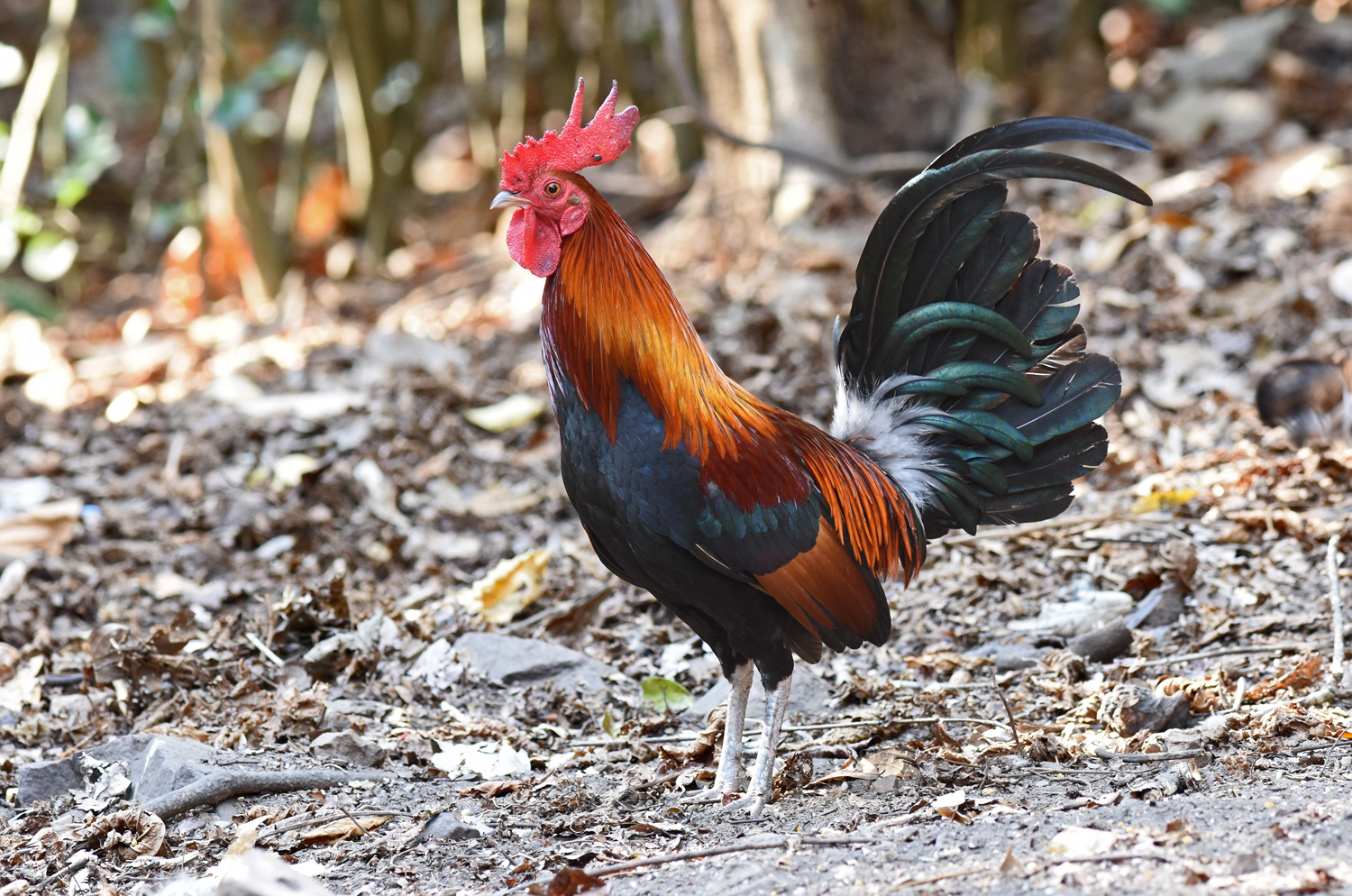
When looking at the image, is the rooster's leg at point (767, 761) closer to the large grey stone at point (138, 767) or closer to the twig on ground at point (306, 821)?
the twig on ground at point (306, 821)

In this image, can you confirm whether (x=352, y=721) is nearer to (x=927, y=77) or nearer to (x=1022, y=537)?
(x=1022, y=537)

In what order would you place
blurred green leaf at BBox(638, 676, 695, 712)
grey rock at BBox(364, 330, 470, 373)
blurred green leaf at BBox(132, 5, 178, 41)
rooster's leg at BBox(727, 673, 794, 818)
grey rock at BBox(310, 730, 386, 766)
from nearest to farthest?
rooster's leg at BBox(727, 673, 794, 818), grey rock at BBox(310, 730, 386, 766), blurred green leaf at BBox(638, 676, 695, 712), grey rock at BBox(364, 330, 470, 373), blurred green leaf at BBox(132, 5, 178, 41)

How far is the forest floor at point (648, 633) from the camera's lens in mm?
3066

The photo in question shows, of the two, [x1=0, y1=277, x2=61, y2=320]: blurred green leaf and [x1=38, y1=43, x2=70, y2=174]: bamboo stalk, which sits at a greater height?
[x1=38, y1=43, x2=70, y2=174]: bamboo stalk

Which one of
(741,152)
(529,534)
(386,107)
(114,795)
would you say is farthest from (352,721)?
(386,107)

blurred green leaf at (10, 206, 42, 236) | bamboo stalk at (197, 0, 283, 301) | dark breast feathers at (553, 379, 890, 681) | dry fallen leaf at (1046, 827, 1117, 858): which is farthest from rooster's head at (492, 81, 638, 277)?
blurred green leaf at (10, 206, 42, 236)

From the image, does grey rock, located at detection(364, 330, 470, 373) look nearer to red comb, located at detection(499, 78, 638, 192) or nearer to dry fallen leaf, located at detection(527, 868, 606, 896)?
red comb, located at detection(499, 78, 638, 192)

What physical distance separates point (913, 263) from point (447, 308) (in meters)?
5.81

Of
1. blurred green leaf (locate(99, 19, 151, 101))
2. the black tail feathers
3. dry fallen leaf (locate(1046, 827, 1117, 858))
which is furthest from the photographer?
blurred green leaf (locate(99, 19, 151, 101))

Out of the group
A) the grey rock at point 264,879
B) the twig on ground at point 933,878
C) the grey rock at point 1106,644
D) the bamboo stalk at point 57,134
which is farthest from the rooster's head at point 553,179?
the bamboo stalk at point 57,134

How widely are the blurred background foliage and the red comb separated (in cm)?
416

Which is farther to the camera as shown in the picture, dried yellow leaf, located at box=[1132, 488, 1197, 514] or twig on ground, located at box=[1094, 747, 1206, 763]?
dried yellow leaf, located at box=[1132, 488, 1197, 514]

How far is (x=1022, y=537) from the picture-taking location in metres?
5.17

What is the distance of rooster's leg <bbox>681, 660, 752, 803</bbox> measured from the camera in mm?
3621
